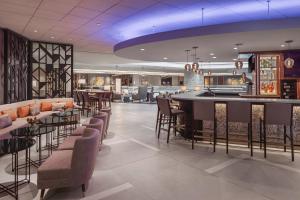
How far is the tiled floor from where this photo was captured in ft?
9.37

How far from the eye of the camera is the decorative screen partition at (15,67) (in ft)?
21.5

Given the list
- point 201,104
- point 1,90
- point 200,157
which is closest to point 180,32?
point 201,104

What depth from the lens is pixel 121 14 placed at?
5.26 metres

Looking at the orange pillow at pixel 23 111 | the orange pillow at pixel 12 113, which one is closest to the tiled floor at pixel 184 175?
the orange pillow at pixel 12 113

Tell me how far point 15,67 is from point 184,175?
21.2ft

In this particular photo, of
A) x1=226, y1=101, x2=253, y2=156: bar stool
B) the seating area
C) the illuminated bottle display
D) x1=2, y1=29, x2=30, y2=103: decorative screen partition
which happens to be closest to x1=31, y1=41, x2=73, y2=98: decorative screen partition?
the seating area

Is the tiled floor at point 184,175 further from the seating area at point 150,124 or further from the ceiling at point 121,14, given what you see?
the ceiling at point 121,14

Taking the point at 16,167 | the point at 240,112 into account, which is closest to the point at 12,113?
the point at 16,167

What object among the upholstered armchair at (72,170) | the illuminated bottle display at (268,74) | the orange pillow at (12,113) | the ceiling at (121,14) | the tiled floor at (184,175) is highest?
the ceiling at (121,14)

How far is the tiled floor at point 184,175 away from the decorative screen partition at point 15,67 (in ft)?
11.2

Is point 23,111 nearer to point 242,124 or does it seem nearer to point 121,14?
point 121,14

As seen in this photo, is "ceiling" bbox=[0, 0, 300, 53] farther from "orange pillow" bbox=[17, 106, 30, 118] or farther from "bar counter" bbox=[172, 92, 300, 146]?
"orange pillow" bbox=[17, 106, 30, 118]

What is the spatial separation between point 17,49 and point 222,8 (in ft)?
20.8

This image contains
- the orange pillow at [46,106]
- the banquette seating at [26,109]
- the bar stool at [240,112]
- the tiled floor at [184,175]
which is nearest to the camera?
the tiled floor at [184,175]
